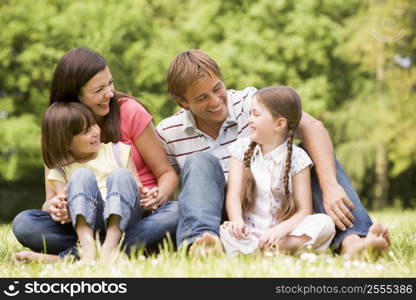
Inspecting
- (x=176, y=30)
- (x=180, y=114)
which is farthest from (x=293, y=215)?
(x=176, y=30)

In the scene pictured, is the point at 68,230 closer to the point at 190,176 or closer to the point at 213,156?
the point at 190,176

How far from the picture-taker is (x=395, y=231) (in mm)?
4395

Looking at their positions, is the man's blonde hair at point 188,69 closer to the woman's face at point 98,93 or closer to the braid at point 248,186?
the woman's face at point 98,93

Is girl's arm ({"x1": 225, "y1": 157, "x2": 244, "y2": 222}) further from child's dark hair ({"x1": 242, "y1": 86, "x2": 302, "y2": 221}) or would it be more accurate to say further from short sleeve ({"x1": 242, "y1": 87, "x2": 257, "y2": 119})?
short sleeve ({"x1": 242, "y1": 87, "x2": 257, "y2": 119})

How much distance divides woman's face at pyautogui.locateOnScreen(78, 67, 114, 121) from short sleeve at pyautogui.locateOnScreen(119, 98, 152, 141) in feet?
0.44

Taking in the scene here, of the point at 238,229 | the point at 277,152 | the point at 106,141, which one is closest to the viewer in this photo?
the point at 238,229

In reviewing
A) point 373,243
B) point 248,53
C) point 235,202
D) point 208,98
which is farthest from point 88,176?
point 248,53

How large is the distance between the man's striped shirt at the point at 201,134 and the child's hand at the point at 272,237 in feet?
2.01

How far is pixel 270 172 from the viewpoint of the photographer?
318cm

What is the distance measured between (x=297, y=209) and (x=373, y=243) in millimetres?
453

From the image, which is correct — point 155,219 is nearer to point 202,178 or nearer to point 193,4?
point 202,178

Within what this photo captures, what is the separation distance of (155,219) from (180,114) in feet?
2.40
